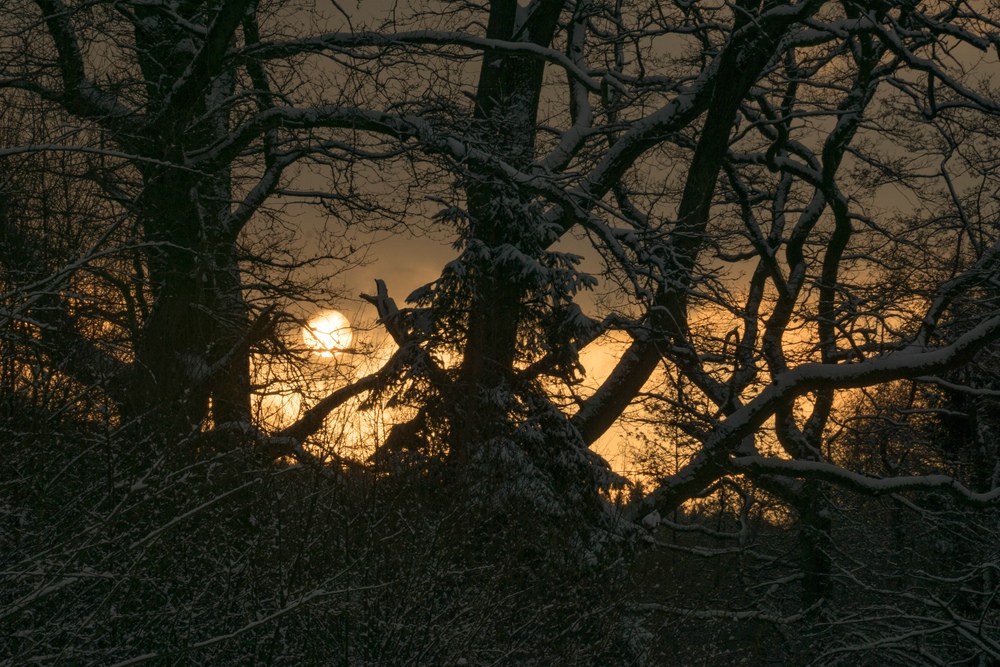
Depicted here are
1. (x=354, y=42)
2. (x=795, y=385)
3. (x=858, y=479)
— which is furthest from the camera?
(x=858, y=479)

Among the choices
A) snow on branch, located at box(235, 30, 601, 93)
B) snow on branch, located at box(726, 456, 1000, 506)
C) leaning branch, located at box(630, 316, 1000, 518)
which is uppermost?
snow on branch, located at box(235, 30, 601, 93)

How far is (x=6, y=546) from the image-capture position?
23.0 ft

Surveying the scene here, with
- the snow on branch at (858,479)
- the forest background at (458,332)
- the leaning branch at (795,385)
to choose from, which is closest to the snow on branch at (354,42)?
the forest background at (458,332)

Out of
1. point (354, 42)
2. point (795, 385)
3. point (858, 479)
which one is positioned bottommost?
point (858, 479)

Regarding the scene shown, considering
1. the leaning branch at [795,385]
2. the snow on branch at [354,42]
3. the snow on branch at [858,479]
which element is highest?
the snow on branch at [354,42]

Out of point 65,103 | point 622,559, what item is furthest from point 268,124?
point 622,559

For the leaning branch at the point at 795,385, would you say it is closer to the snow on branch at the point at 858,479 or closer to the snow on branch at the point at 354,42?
the snow on branch at the point at 858,479

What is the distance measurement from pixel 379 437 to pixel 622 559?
3274 millimetres

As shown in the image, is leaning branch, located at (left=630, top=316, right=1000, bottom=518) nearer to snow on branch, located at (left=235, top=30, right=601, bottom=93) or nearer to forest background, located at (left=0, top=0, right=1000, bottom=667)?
forest background, located at (left=0, top=0, right=1000, bottom=667)

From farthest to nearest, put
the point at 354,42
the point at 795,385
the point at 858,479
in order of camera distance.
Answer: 1. the point at 858,479
2. the point at 795,385
3. the point at 354,42

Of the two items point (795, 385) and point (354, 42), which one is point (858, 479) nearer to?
point (795, 385)

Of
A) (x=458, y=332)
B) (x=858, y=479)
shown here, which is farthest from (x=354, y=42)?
(x=858, y=479)

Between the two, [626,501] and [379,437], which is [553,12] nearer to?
[379,437]

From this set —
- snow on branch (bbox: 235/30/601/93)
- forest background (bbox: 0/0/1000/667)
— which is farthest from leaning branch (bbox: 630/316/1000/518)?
snow on branch (bbox: 235/30/601/93)
